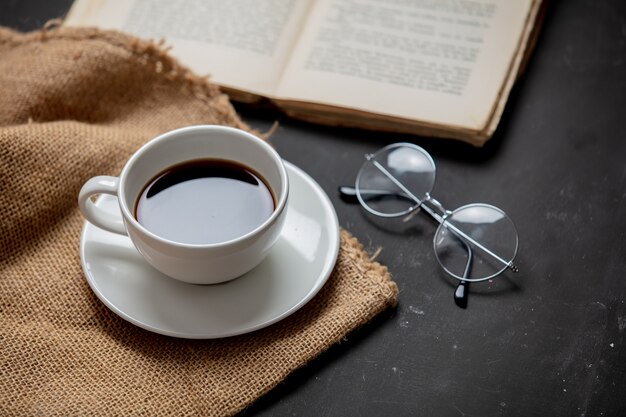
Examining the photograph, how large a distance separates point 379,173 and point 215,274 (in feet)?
0.99

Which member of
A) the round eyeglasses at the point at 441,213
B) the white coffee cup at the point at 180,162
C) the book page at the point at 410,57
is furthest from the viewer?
the book page at the point at 410,57

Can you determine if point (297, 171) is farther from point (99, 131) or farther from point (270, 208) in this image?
point (99, 131)

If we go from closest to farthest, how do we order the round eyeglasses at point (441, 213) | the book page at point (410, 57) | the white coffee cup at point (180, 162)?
1. the white coffee cup at point (180, 162)
2. the round eyeglasses at point (441, 213)
3. the book page at point (410, 57)

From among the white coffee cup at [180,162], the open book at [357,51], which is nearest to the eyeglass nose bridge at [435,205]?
the open book at [357,51]

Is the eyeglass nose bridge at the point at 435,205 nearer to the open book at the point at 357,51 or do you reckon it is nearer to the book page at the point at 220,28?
the open book at the point at 357,51

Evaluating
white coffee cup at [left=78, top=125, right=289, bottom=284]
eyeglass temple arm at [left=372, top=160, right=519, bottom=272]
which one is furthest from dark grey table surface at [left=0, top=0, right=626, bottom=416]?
white coffee cup at [left=78, top=125, right=289, bottom=284]

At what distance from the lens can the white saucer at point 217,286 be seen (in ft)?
2.43

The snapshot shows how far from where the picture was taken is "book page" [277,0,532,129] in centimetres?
97

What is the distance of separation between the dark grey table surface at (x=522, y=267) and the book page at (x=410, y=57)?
0.05 metres

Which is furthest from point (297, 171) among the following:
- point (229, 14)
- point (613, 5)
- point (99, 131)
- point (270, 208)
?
point (613, 5)

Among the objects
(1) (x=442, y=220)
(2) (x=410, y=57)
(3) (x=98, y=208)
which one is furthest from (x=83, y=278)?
(2) (x=410, y=57)

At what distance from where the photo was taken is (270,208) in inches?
30.2

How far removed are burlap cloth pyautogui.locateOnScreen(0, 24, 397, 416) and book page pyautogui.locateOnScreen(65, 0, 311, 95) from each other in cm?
8

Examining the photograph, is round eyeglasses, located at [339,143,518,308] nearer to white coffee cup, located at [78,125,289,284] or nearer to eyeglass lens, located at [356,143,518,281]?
eyeglass lens, located at [356,143,518,281]
